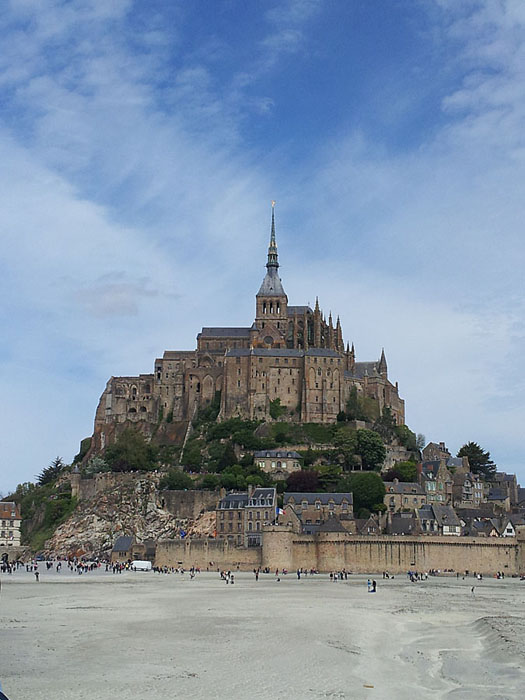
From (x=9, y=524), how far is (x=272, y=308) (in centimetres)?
4032

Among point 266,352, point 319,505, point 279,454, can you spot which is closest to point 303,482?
point 319,505

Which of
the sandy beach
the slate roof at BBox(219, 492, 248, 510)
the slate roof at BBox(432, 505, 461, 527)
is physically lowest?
the sandy beach

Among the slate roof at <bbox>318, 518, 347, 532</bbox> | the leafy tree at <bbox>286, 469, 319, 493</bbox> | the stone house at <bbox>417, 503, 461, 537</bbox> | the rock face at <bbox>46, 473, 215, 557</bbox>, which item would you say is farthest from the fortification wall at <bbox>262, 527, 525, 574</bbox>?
the leafy tree at <bbox>286, 469, 319, 493</bbox>

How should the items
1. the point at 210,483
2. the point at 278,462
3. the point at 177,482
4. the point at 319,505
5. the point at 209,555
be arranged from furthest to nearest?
the point at 278,462
the point at 177,482
the point at 210,483
the point at 319,505
the point at 209,555

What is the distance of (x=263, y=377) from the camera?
93.2m

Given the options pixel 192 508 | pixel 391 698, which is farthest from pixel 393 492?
pixel 391 698

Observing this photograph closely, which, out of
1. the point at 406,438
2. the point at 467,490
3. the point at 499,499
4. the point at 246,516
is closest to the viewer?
the point at 246,516

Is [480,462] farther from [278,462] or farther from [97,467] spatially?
[97,467]

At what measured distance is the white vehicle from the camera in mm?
65325

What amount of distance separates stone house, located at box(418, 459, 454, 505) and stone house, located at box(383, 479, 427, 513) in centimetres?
188

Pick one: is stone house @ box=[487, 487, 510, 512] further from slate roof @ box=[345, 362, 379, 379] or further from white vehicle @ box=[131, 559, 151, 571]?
white vehicle @ box=[131, 559, 151, 571]

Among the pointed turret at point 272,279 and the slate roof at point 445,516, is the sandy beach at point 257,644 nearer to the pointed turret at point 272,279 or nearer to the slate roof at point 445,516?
the slate roof at point 445,516

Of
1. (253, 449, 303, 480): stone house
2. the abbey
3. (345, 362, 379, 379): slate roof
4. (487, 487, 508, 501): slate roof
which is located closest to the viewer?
(253, 449, 303, 480): stone house

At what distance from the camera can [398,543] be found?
2505 inches
